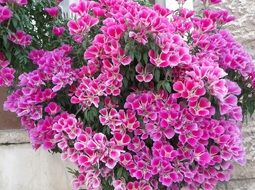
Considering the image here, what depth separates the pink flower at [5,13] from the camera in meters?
1.85

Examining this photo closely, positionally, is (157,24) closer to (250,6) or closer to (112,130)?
(112,130)

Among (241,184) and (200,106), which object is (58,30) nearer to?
(200,106)

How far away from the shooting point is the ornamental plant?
5.62 feet

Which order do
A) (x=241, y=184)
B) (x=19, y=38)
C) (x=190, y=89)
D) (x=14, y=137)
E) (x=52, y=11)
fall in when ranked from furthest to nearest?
(x=14, y=137)
(x=241, y=184)
(x=52, y=11)
(x=19, y=38)
(x=190, y=89)

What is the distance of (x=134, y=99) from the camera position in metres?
1.78

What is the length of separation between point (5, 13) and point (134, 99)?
686 millimetres

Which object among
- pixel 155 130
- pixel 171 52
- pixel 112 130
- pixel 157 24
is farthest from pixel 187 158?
pixel 157 24

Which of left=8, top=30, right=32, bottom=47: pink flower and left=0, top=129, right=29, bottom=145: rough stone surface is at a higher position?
left=8, top=30, right=32, bottom=47: pink flower

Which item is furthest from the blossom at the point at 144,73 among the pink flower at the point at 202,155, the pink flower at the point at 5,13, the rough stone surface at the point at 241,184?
the rough stone surface at the point at 241,184

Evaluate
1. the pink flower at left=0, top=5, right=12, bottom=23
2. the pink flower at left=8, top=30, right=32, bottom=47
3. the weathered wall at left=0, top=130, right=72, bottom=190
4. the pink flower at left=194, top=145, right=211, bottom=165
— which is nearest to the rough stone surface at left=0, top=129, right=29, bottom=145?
the weathered wall at left=0, top=130, right=72, bottom=190

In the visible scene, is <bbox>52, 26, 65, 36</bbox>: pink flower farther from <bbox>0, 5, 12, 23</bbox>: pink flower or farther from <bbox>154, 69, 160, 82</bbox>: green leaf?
<bbox>154, 69, 160, 82</bbox>: green leaf

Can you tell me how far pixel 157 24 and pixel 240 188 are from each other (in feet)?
3.93

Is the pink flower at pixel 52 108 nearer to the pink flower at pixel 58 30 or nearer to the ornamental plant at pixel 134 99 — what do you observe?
the ornamental plant at pixel 134 99

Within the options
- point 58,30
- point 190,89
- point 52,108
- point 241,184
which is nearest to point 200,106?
point 190,89
